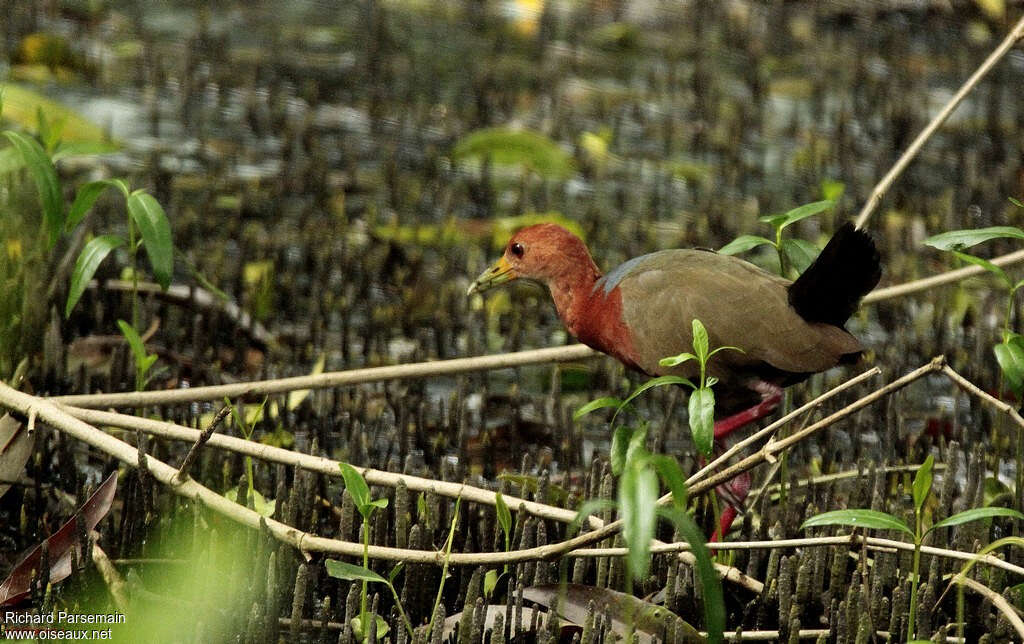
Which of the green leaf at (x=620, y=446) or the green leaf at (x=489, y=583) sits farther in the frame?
the green leaf at (x=489, y=583)

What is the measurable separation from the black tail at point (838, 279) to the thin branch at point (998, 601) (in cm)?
69

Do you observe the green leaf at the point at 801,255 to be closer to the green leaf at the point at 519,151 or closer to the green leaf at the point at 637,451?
the green leaf at the point at 637,451

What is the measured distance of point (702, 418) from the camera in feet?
9.57

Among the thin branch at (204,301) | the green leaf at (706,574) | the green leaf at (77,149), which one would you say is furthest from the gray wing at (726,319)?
the thin branch at (204,301)

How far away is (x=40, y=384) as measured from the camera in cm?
446

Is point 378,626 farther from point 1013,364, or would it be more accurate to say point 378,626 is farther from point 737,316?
point 1013,364

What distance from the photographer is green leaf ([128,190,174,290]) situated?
367 centimetres

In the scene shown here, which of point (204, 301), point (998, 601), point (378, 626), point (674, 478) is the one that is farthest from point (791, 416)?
point (204, 301)

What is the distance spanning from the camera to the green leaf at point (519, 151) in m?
6.80

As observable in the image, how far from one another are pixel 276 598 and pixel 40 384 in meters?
1.63

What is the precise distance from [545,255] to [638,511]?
6.01 ft

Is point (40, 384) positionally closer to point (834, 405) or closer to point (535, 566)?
point (535, 566)

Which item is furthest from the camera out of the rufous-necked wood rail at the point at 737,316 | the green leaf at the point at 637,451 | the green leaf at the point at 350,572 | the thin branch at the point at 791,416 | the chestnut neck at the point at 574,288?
the chestnut neck at the point at 574,288

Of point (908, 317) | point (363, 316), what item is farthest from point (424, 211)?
point (908, 317)
